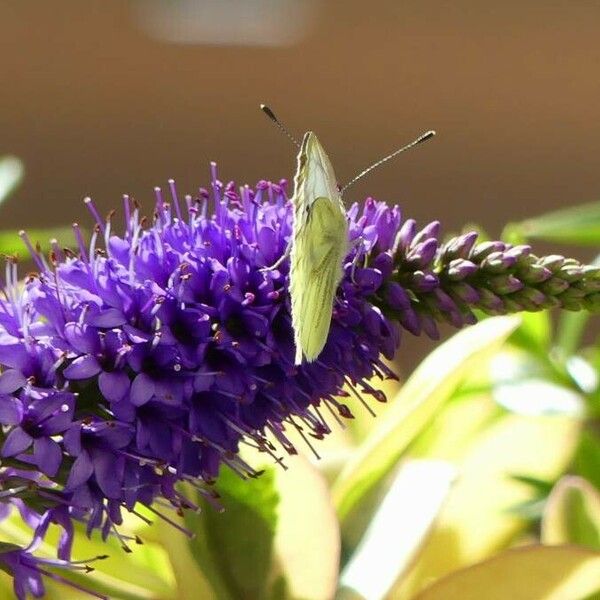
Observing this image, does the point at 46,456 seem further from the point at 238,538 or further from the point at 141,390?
the point at 238,538

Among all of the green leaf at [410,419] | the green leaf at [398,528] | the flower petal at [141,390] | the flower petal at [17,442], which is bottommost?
the green leaf at [398,528]

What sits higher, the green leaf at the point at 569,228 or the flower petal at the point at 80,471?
the flower petal at the point at 80,471

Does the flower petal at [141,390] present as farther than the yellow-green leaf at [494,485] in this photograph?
No

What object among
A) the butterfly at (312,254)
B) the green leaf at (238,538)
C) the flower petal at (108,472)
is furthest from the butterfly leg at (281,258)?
the green leaf at (238,538)

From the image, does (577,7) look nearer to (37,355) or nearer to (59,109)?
(59,109)

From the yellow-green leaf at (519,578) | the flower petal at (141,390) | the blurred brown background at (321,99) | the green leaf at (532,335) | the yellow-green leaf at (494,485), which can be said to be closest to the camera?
the flower petal at (141,390)

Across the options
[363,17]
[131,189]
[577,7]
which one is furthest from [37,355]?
[577,7]

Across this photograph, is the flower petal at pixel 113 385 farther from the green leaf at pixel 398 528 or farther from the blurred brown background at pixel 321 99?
the blurred brown background at pixel 321 99
